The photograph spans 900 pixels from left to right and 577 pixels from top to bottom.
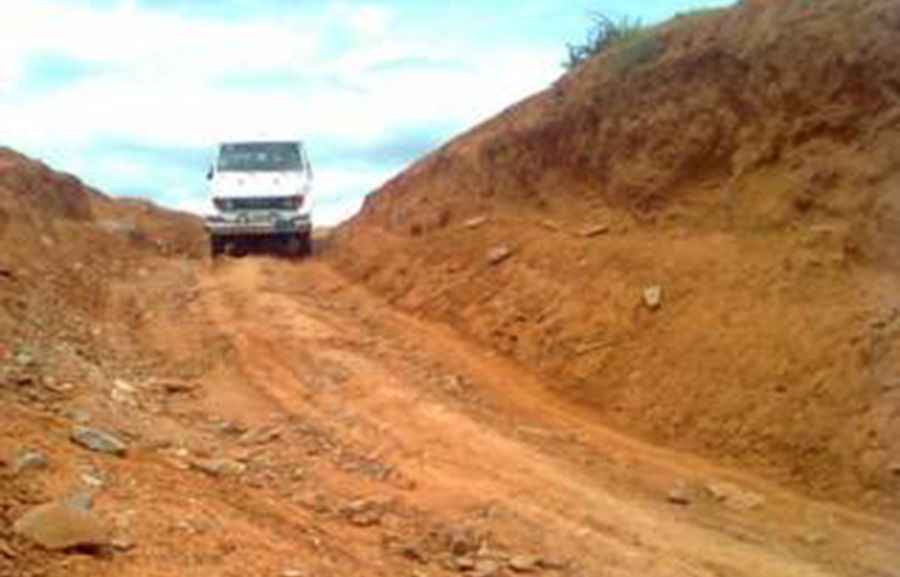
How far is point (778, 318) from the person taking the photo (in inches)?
533

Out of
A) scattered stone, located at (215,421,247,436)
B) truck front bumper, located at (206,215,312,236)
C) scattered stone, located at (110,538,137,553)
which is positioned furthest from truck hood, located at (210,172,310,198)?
scattered stone, located at (110,538,137,553)

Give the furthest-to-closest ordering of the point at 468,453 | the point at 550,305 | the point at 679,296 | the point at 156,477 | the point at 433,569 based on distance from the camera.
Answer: the point at 550,305, the point at 679,296, the point at 468,453, the point at 156,477, the point at 433,569

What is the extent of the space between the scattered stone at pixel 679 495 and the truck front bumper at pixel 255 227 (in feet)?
49.0

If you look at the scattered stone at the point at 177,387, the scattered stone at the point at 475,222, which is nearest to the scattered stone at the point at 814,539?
the scattered stone at the point at 177,387

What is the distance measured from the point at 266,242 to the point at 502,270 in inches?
343

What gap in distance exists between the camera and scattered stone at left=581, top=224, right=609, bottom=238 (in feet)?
57.8

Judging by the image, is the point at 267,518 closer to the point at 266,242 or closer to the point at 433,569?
the point at 433,569

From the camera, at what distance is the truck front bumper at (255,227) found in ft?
82.6

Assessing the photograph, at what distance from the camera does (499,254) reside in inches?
736

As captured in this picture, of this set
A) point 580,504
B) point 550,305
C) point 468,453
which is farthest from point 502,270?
point 580,504

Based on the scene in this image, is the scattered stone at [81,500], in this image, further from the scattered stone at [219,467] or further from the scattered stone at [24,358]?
the scattered stone at [24,358]

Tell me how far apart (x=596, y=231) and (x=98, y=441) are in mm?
8904

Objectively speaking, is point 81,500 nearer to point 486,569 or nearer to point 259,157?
point 486,569

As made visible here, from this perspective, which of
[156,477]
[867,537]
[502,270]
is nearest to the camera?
[156,477]
